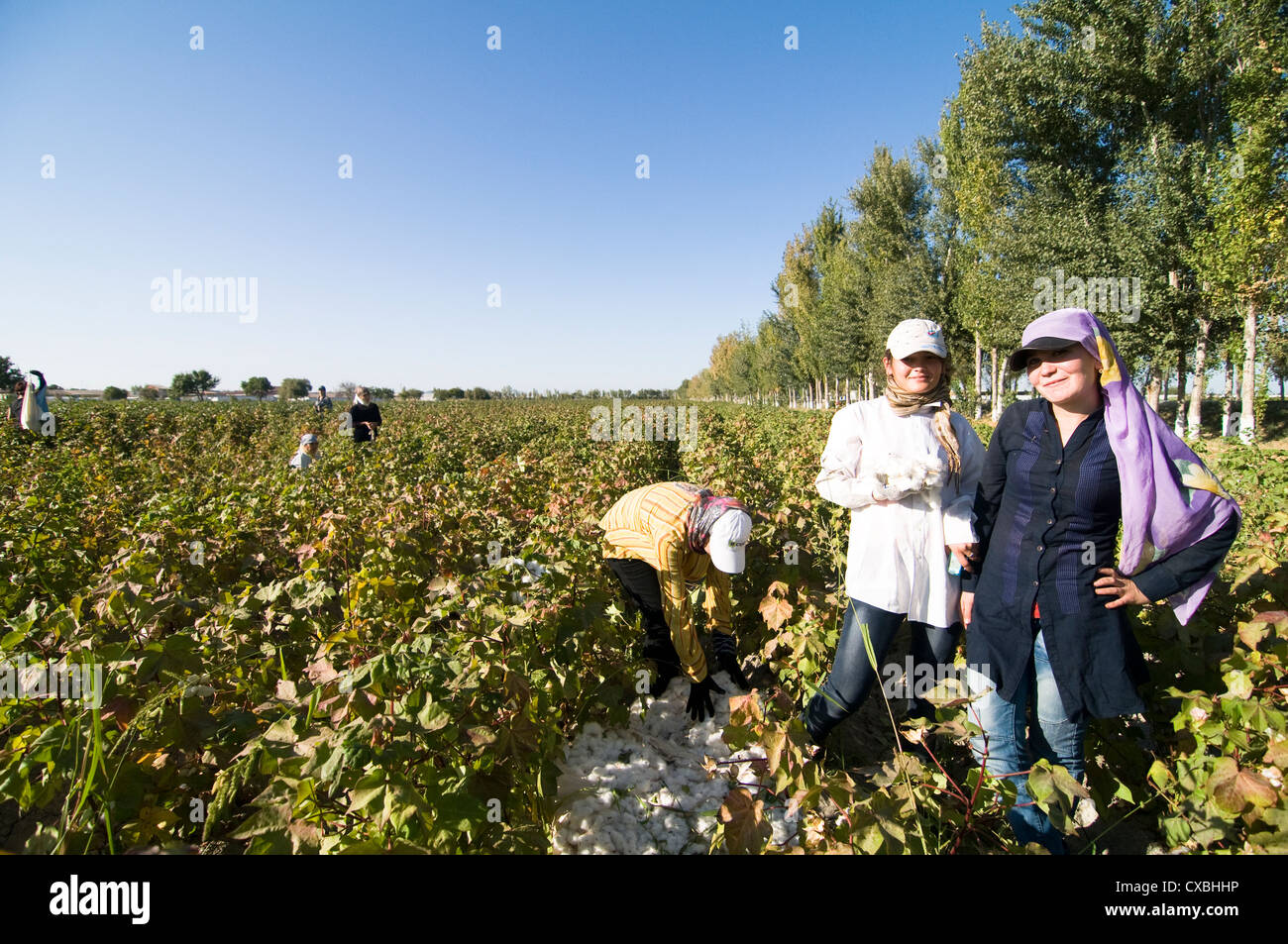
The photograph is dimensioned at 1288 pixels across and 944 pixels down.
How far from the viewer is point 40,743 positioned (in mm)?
1308

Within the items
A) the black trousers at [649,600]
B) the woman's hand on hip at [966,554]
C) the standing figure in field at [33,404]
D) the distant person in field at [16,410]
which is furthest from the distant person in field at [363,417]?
the woman's hand on hip at [966,554]

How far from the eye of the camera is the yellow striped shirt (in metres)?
2.62

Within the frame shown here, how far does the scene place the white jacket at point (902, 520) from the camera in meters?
2.11

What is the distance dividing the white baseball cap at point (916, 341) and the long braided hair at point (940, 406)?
0.06 metres

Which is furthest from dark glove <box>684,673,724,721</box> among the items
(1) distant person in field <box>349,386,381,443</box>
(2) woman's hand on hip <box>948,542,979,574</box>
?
(1) distant person in field <box>349,386,381,443</box>

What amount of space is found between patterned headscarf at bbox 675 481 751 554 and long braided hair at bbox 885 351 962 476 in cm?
76

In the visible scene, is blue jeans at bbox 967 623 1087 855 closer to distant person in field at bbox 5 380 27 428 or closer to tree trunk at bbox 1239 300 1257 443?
distant person in field at bbox 5 380 27 428

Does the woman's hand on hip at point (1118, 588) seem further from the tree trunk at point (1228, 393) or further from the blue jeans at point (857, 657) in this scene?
the tree trunk at point (1228, 393)

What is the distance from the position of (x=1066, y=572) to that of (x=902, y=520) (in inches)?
20.4

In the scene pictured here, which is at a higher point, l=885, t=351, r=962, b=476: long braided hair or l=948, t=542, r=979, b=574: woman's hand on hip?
l=885, t=351, r=962, b=476: long braided hair

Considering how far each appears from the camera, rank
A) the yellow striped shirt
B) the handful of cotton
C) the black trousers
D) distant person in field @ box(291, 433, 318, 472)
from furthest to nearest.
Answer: distant person in field @ box(291, 433, 318, 472) → the black trousers → the yellow striped shirt → the handful of cotton

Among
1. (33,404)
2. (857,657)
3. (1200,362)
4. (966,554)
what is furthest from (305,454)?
(1200,362)

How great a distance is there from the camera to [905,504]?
84.5 inches
